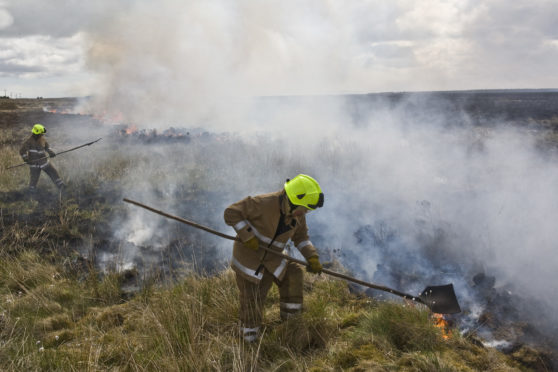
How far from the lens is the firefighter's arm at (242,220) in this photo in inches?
126

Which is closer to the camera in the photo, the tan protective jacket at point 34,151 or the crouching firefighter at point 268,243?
the crouching firefighter at point 268,243

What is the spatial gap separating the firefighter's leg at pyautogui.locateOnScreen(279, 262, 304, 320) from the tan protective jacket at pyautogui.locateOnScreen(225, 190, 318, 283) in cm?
12

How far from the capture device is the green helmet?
10.3ft

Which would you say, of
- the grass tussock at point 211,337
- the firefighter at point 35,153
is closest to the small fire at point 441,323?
the grass tussock at point 211,337

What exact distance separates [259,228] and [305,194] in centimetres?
57

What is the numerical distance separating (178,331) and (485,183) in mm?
8974

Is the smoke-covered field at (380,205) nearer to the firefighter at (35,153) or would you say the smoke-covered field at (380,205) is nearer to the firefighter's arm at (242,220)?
the firefighter at (35,153)

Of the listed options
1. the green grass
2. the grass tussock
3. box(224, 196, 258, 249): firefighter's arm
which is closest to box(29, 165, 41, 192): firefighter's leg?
the green grass

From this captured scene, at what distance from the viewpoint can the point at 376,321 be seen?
3582 mm

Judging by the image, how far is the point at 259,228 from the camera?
3365 mm

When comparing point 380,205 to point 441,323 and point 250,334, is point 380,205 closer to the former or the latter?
point 441,323

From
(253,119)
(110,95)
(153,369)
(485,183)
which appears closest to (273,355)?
(153,369)

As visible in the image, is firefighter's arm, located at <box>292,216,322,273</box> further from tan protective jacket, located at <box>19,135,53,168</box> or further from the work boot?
tan protective jacket, located at <box>19,135,53,168</box>

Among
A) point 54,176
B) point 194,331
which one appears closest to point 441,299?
point 194,331
